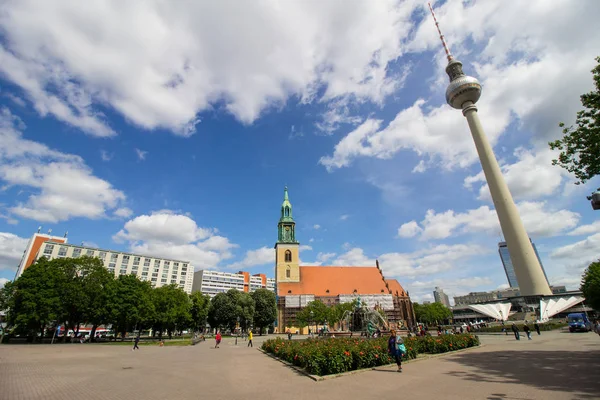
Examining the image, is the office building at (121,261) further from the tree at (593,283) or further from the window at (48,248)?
the tree at (593,283)

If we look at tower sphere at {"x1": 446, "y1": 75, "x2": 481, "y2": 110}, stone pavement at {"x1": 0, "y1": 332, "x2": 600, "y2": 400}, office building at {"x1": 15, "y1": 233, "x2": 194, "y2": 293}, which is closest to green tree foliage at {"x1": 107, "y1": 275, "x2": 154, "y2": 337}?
stone pavement at {"x1": 0, "y1": 332, "x2": 600, "y2": 400}

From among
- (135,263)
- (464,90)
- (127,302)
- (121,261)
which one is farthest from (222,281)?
(464,90)

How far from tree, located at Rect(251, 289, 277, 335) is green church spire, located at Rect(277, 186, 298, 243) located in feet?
47.5

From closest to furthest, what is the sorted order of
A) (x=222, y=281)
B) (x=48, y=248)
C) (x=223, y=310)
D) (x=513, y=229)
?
(x=513, y=229), (x=223, y=310), (x=48, y=248), (x=222, y=281)

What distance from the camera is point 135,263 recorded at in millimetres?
106875

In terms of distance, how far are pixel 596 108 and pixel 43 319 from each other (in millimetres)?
52884

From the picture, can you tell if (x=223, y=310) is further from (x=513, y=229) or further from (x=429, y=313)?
(x=429, y=313)

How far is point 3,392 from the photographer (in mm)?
9602

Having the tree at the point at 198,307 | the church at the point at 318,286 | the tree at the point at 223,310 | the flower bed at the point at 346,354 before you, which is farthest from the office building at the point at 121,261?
the flower bed at the point at 346,354

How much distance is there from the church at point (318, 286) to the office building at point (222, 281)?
62.3 metres

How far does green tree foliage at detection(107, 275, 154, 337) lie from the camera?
4025cm

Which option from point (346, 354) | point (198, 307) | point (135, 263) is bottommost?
point (346, 354)

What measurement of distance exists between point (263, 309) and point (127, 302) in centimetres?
2715

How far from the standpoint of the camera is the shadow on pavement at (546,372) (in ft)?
29.5
